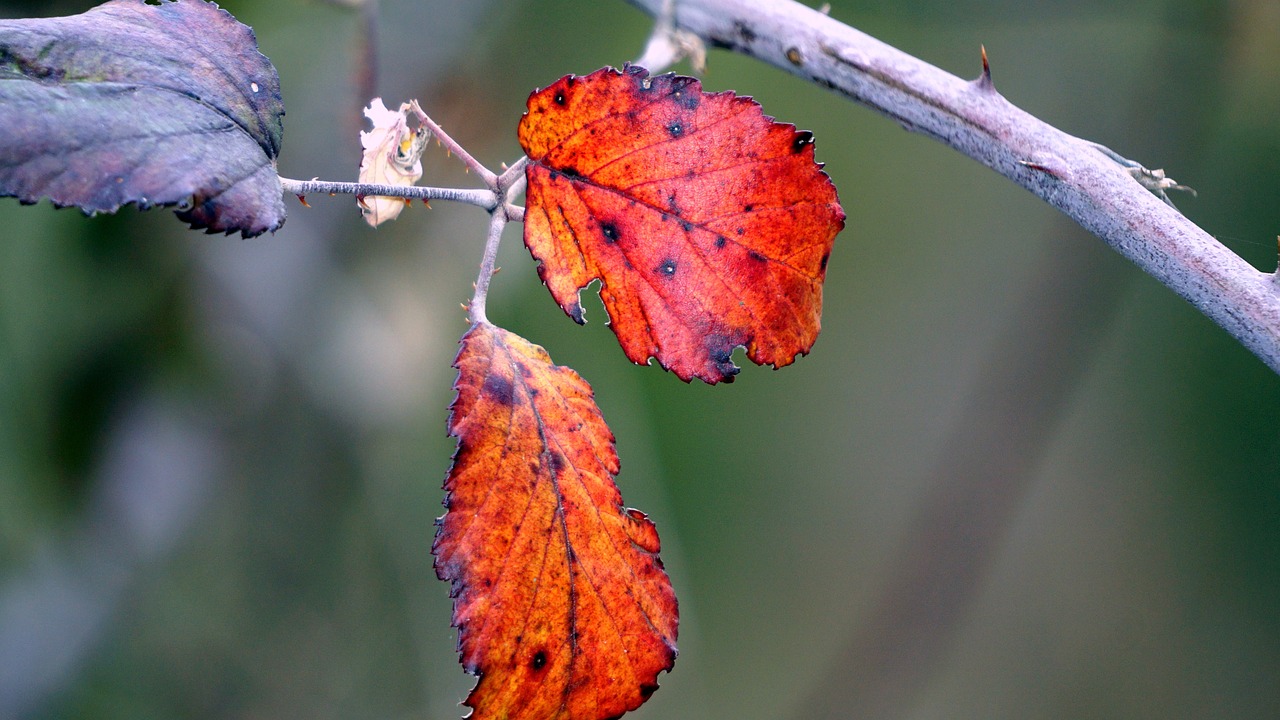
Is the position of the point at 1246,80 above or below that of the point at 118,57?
above

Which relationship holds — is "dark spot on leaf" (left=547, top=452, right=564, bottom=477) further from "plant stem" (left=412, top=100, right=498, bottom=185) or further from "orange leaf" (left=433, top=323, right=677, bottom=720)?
"plant stem" (left=412, top=100, right=498, bottom=185)

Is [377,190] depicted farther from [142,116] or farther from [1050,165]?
[1050,165]

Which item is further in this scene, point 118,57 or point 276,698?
point 276,698

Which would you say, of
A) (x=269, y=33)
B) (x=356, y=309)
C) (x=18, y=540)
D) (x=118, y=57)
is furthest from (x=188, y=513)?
(x=118, y=57)

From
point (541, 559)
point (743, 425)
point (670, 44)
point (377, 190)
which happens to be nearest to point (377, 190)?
point (377, 190)

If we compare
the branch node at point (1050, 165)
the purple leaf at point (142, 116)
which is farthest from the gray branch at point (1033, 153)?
the purple leaf at point (142, 116)

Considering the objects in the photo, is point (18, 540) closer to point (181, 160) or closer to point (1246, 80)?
point (181, 160)
